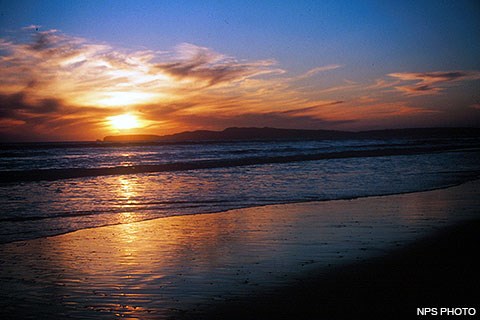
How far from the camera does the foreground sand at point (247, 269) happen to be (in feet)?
17.5

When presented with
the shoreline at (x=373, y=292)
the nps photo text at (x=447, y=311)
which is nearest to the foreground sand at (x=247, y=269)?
the shoreline at (x=373, y=292)

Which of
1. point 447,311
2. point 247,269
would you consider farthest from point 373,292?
point 247,269

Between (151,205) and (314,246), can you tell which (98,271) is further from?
(151,205)

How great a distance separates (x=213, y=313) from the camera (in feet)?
16.9

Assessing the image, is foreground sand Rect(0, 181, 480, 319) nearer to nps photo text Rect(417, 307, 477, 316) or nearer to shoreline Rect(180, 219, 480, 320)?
shoreline Rect(180, 219, 480, 320)

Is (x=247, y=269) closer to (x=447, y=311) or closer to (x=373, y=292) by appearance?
(x=373, y=292)

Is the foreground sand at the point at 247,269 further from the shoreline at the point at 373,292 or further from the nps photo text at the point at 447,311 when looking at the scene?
the nps photo text at the point at 447,311

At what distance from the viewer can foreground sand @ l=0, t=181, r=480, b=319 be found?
5.33 meters

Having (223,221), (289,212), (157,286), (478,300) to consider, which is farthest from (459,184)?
(157,286)

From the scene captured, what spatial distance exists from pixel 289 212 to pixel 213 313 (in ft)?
22.5

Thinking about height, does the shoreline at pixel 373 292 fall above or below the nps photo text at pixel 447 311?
above

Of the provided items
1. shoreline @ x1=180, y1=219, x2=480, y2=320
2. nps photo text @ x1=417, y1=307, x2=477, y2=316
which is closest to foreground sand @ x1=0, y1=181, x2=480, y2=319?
shoreline @ x1=180, y1=219, x2=480, y2=320

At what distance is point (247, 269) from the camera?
6746 millimetres

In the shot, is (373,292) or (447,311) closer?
(447,311)
